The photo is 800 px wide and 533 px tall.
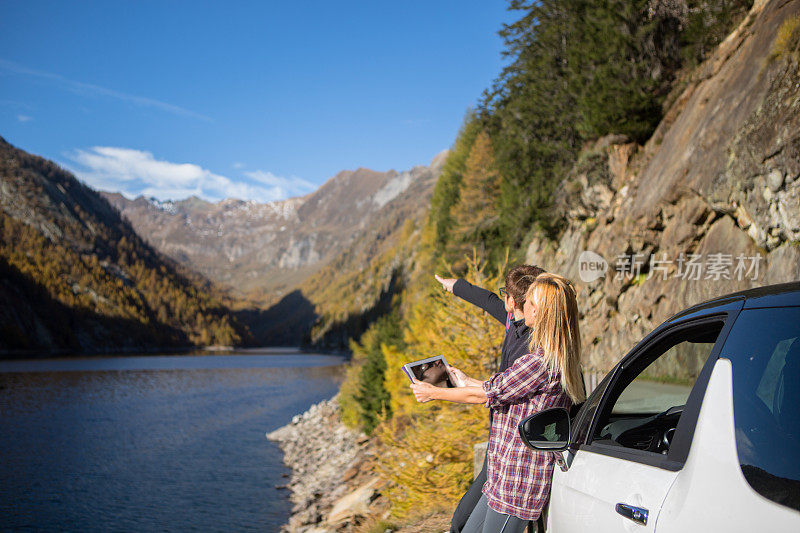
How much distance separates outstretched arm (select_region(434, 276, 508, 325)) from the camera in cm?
450

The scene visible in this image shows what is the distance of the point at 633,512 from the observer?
2.29m

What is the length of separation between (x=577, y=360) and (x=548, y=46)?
28625 millimetres

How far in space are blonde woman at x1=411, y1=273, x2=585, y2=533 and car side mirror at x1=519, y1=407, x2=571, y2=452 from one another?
0.63 ft

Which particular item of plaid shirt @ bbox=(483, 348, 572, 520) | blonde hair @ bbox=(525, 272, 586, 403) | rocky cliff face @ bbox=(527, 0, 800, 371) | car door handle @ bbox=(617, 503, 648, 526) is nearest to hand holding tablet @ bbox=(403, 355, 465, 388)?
plaid shirt @ bbox=(483, 348, 572, 520)

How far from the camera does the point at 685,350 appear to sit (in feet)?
13.6

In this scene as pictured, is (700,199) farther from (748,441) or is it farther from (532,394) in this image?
(748,441)

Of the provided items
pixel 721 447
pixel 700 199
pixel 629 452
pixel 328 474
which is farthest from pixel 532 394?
pixel 328 474

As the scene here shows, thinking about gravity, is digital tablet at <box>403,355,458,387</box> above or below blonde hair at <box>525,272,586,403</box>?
below

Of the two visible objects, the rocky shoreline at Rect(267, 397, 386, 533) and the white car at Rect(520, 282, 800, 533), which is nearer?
the white car at Rect(520, 282, 800, 533)

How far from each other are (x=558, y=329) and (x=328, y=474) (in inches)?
895

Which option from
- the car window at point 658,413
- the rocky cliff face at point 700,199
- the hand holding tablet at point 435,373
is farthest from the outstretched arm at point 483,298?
the rocky cliff face at point 700,199

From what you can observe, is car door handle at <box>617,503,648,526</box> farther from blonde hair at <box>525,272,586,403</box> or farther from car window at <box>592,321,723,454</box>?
blonde hair at <box>525,272,586,403</box>

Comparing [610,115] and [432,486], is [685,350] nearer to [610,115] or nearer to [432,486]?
[432,486]

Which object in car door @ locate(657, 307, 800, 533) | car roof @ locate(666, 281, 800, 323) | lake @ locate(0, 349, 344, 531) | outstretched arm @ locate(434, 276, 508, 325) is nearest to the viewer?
car door @ locate(657, 307, 800, 533)
